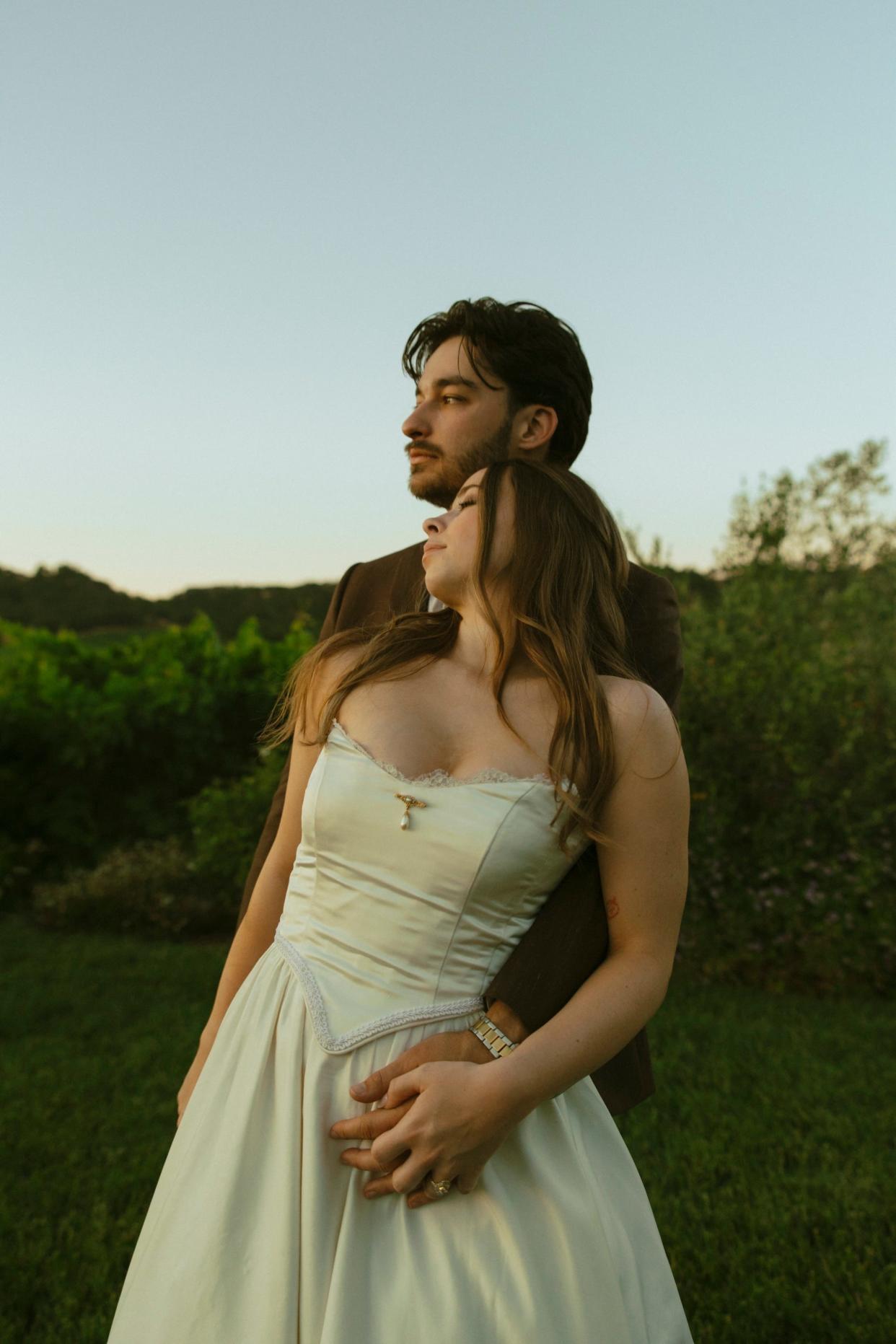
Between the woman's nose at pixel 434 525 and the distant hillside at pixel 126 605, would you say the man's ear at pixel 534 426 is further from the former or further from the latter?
the distant hillside at pixel 126 605

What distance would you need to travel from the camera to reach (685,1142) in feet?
14.3

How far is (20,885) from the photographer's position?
325 inches

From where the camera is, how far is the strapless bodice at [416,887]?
5.32 feet

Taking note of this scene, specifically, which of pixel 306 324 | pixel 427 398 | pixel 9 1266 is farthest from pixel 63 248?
pixel 9 1266

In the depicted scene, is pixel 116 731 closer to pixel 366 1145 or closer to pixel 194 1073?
pixel 194 1073

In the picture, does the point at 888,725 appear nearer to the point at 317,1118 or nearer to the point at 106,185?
the point at 317,1118

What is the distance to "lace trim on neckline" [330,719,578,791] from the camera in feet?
5.49

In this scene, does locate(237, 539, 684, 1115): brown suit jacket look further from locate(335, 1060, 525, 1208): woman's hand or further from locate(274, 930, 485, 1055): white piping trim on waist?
locate(335, 1060, 525, 1208): woman's hand

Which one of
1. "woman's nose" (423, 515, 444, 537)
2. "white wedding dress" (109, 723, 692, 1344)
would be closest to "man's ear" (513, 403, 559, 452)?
"woman's nose" (423, 515, 444, 537)

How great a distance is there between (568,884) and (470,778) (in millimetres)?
278

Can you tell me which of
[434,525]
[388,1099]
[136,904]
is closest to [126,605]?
[136,904]

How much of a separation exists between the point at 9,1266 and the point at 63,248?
7.07 m

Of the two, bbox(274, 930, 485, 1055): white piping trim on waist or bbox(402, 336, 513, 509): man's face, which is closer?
bbox(274, 930, 485, 1055): white piping trim on waist

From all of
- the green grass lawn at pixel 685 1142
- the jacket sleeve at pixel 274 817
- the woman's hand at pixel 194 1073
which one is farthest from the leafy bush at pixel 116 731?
the woman's hand at pixel 194 1073
